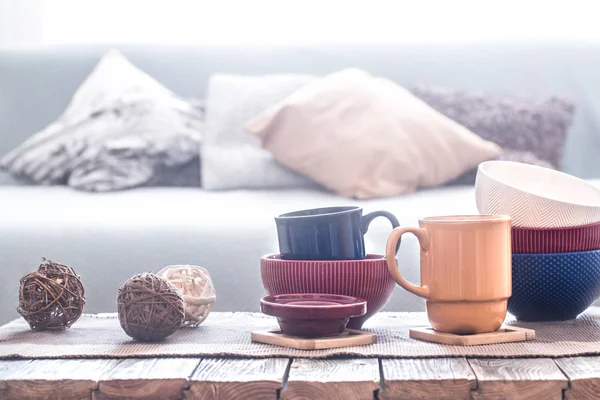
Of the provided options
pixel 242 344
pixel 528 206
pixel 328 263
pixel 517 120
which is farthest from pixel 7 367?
pixel 517 120

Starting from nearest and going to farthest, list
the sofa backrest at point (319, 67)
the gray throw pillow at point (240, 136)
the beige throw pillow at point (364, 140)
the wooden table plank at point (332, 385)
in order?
the wooden table plank at point (332, 385) → the beige throw pillow at point (364, 140) → the gray throw pillow at point (240, 136) → the sofa backrest at point (319, 67)

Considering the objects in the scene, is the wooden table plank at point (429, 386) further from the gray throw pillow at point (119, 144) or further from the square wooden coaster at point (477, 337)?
the gray throw pillow at point (119, 144)

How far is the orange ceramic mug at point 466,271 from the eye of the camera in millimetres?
754

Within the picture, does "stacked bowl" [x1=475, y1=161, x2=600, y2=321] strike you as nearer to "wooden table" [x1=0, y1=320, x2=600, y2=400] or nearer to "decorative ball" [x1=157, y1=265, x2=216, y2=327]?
"wooden table" [x1=0, y1=320, x2=600, y2=400]

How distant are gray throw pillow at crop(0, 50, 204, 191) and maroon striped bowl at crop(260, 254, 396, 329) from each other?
1.27m

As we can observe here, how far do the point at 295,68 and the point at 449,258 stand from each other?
5.74 feet

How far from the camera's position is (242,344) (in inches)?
30.3

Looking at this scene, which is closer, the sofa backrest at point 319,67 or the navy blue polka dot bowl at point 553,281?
the navy blue polka dot bowl at point 553,281

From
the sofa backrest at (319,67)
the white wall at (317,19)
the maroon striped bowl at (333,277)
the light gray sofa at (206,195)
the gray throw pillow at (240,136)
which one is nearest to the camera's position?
the maroon striped bowl at (333,277)

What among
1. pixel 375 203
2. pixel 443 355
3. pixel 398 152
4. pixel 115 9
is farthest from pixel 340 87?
pixel 443 355

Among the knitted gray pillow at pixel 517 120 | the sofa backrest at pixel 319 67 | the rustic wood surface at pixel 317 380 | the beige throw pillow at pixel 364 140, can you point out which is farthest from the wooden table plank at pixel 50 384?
the sofa backrest at pixel 319 67

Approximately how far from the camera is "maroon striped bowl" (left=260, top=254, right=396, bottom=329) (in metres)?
0.83

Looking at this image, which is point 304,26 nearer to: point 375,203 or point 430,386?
point 375,203

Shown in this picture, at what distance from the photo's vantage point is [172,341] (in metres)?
0.79
